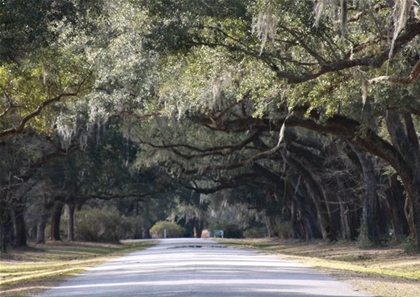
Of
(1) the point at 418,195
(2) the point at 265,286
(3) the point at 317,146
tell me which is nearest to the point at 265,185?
(3) the point at 317,146

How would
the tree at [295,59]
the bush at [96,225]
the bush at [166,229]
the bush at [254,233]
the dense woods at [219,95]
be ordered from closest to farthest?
1. the dense woods at [219,95]
2. the tree at [295,59]
3. the bush at [96,225]
4. the bush at [254,233]
5. the bush at [166,229]

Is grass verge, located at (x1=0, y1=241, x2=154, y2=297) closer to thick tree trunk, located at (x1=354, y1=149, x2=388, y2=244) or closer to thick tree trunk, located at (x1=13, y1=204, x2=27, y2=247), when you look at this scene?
thick tree trunk, located at (x1=13, y1=204, x2=27, y2=247)

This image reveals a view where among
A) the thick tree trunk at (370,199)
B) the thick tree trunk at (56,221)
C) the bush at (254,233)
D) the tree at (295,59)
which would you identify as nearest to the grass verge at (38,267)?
the thick tree trunk at (56,221)

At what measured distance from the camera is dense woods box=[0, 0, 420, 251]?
17.1m

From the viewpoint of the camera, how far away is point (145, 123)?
36.8 m

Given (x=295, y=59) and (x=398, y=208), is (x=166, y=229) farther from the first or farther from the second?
(x=295, y=59)

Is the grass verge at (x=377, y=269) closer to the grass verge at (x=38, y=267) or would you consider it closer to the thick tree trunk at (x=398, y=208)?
the thick tree trunk at (x=398, y=208)

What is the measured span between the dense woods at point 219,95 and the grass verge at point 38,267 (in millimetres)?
2287

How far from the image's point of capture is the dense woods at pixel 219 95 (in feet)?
56.0

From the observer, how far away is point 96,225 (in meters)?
61.2

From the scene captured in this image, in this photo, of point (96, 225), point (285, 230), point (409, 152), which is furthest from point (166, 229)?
point (409, 152)

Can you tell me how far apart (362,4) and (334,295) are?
501 cm

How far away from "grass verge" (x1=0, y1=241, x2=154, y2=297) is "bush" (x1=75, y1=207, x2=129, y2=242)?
20.3 ft

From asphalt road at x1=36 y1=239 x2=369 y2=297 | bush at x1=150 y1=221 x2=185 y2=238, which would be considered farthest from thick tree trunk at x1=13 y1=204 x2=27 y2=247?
bush at x1=150 y1=221 x2=185 y2=238
